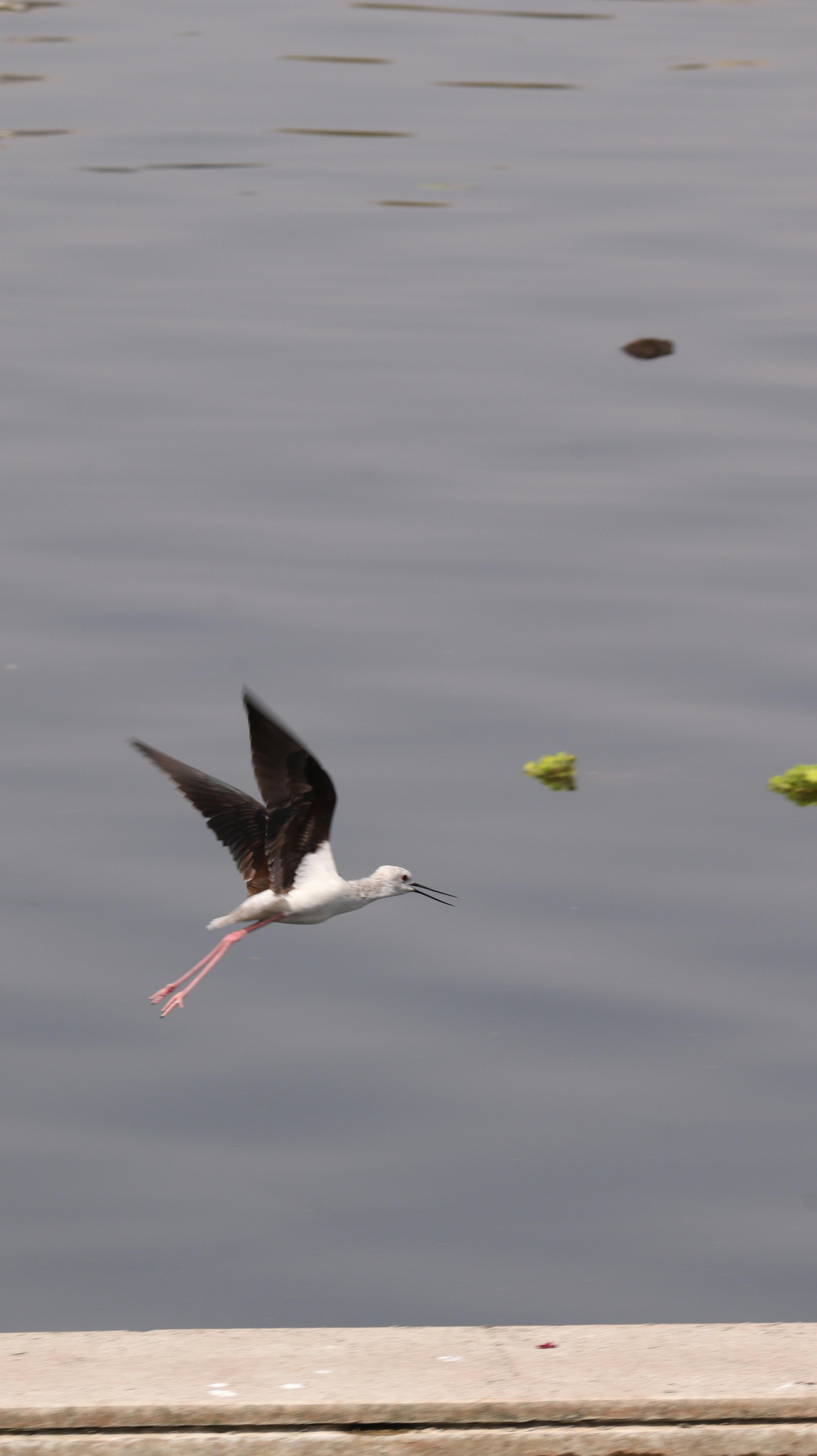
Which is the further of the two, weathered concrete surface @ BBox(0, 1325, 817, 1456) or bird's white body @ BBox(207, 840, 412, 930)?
bird's white body @ BBox(207, 840, 412, 930)

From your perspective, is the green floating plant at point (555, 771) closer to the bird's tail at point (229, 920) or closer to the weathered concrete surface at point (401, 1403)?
the bird's tail at point (229, 920)

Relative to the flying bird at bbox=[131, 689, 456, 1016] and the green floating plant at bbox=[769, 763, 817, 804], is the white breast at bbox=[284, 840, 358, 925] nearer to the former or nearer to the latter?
the flying bird at bbox=[131, 689, 456, 1016]

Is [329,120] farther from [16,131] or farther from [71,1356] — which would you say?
[71,1356]

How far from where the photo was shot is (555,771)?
10836 mm

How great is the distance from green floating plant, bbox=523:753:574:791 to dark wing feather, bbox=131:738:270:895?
388cm

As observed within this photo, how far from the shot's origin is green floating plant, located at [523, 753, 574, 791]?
35.5 feet

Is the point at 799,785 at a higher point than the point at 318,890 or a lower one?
lower

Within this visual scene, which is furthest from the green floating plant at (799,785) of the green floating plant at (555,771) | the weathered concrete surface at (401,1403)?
the weathered concrete surface at (401,1403)

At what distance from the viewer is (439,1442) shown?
4.46 meters

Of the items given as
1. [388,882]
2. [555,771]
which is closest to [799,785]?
[555,771]

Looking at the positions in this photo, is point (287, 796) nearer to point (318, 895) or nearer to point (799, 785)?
point (318, 895)

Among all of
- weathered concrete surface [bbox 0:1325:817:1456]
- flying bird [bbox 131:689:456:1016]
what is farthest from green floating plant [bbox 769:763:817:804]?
weathered concrete surface [bbox 0:1325:817:1456]

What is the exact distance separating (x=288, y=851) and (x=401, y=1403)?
2.22 metres

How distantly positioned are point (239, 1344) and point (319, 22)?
2442 centimetres
